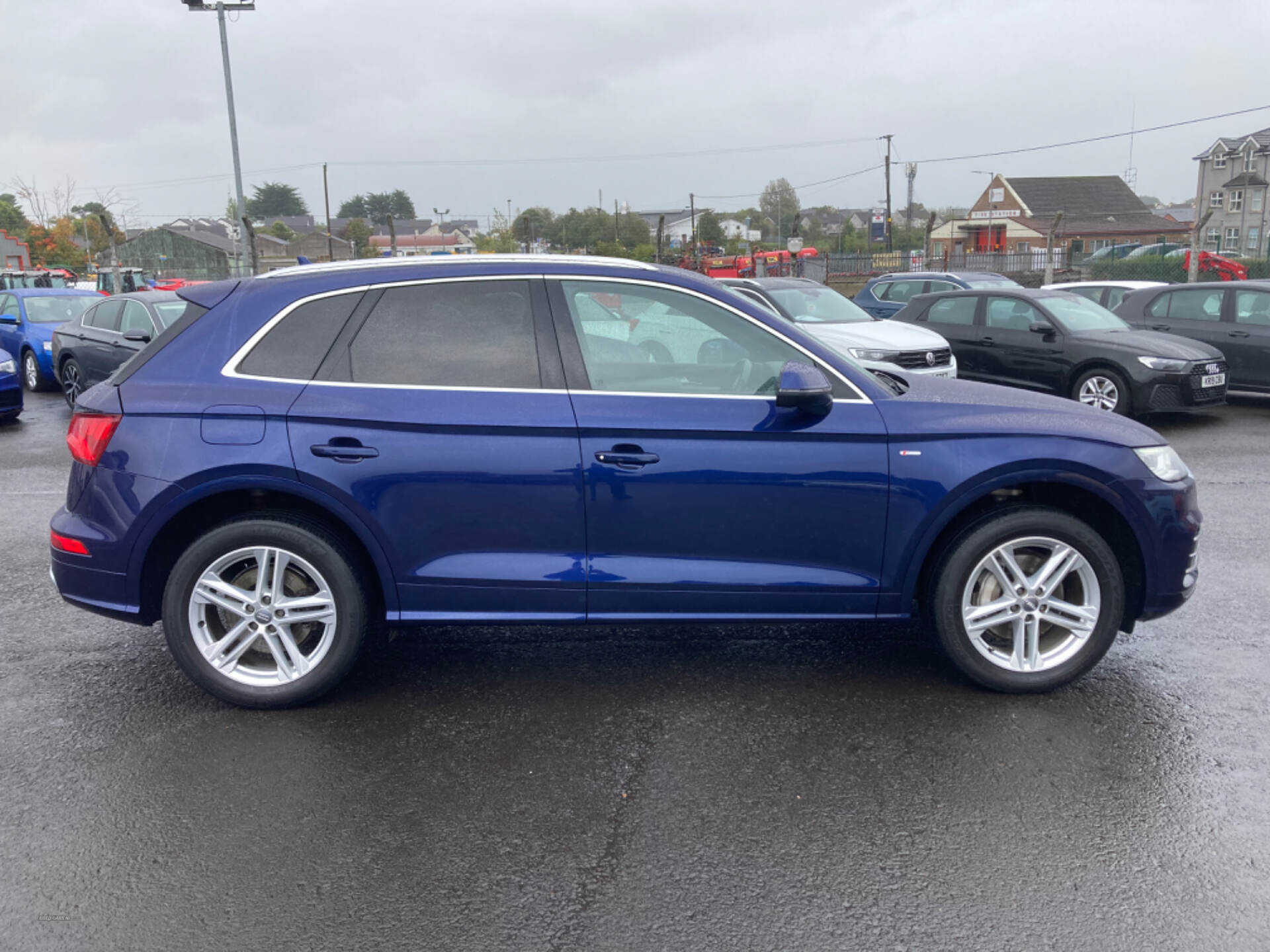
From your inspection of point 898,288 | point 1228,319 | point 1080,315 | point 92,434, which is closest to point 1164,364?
point 1080,315

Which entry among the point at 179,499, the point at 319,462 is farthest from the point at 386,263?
the point at 179,499

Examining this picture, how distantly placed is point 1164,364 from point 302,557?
32.5 ft

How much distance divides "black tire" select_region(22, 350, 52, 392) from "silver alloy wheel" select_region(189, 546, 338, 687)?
44.5 ft

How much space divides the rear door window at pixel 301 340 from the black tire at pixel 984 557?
2.60 metres

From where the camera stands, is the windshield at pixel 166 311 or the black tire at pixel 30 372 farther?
the black tire at pixel 30 372

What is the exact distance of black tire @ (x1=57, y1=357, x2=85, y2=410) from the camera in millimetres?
13383

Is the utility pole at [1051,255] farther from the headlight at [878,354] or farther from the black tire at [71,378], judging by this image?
the black tire at [71,378]

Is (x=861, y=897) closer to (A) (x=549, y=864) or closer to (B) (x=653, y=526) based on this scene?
(A) (x=549, y=864)

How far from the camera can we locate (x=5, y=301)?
16.3m

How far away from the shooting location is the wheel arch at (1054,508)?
4.11 m

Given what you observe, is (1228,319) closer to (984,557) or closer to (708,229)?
(984,557)

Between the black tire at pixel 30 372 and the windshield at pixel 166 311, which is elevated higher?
the windshield at pixel 166 311

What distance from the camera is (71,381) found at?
13844 millimetres

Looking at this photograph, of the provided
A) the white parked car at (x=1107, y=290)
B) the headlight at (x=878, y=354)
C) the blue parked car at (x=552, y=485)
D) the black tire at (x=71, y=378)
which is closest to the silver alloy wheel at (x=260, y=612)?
the blue parked car at (x=552, y=485)
